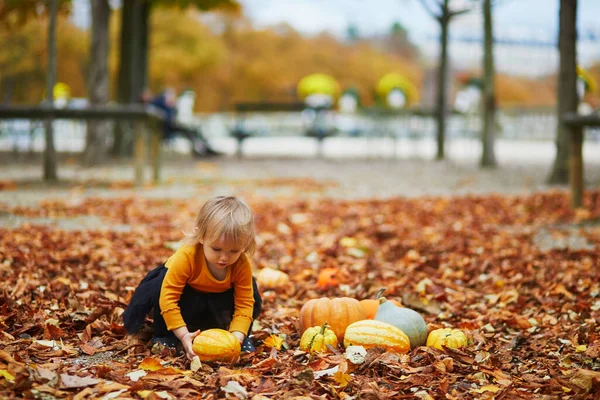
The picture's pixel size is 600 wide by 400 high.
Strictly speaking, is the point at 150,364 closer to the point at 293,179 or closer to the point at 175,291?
the point at 175,291

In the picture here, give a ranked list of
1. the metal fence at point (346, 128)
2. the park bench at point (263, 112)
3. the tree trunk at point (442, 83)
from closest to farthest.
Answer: the tree trunk at point (442, 83), the park bench at point (263, 112), the metal fence at point (346, 128)

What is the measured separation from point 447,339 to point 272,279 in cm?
178

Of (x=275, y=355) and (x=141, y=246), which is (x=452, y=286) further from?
(x=141, y=246)

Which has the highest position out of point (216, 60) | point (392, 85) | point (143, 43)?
point (216, 60)

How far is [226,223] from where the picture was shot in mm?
3320

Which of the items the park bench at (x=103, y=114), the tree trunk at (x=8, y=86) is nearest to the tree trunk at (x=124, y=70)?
the park bench at (x=103, y=114)

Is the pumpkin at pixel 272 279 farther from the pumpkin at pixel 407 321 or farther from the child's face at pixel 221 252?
the child's face at pixel 221 252

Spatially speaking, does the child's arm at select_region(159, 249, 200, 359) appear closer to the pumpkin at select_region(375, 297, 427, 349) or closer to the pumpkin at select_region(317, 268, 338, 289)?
the pumpkin at select_region(375, 297, 427, 349)

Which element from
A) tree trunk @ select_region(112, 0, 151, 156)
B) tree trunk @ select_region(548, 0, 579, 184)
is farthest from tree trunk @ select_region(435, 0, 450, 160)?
tree trunk @ select_region(548, 0, 579, 184)

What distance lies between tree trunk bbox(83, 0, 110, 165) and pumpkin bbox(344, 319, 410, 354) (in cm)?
1295

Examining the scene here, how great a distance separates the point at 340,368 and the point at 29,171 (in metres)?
12.4

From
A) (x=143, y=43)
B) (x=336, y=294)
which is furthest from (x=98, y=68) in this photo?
(x=336, y=294)

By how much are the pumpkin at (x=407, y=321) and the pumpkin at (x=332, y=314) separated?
0.14 m

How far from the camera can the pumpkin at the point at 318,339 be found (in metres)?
3.54
